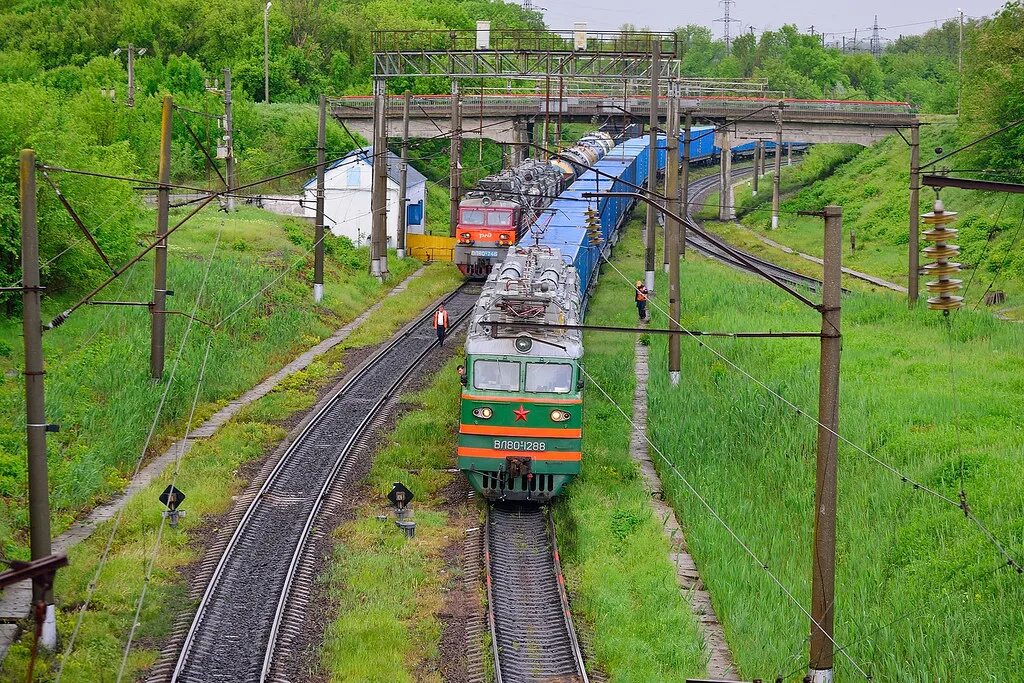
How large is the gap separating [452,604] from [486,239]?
25.6m

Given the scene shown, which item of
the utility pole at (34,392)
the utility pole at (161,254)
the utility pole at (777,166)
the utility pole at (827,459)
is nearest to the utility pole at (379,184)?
the utility pole at (161,254)

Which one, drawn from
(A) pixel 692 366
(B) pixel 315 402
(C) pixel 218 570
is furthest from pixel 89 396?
(A) pixel 692 366

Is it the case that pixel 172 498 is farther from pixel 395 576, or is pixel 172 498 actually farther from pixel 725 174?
pixel 725 174

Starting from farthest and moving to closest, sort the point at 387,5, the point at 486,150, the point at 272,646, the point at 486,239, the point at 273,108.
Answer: the point at 387,5
the point at 486,150
the point at 273,108
the point at 486,239
the point at 272,646

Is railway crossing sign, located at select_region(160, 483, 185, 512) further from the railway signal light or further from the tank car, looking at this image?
the tank car

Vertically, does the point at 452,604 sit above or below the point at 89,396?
below

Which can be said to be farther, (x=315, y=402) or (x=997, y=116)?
(x=997, y=116)

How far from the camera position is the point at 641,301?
34031 millimetres

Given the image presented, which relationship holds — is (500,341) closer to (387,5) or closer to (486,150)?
(486,150)

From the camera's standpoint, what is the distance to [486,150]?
2876 inches

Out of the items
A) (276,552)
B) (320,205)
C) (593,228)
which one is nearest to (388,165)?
(320,205)

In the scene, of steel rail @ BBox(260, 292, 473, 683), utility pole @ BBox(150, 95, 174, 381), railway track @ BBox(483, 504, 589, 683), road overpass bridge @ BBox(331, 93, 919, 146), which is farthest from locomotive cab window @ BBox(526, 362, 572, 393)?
road overpass bridge @ BBox(331, 93, 919, 146)

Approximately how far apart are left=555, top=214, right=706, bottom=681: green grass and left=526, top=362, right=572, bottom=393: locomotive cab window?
2.07 metres

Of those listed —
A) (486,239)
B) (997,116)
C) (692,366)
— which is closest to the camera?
(692,366)
